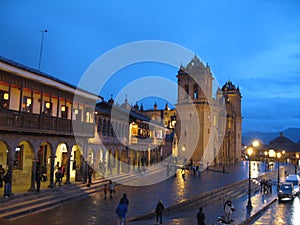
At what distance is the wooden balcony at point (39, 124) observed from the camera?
16811 millimetres

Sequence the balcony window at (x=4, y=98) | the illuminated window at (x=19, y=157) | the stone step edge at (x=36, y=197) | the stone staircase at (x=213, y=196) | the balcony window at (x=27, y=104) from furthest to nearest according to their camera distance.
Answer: the illuminated window at (x=19, y=157) < the balcony window at (x=27, y=104) < the stone staircase at (x=213, y=196) < the balcony window at (x=4, y=98) < the stone step edge at (x=36, y=197)

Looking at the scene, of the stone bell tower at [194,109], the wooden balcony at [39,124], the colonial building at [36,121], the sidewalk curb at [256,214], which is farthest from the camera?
the stone bell tower at [194,109]

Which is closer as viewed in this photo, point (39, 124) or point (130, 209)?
point (130, 209)

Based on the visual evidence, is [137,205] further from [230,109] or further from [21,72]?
[230,109]

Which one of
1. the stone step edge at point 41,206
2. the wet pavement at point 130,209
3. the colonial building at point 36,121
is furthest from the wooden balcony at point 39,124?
the wet pavement at point 130,209

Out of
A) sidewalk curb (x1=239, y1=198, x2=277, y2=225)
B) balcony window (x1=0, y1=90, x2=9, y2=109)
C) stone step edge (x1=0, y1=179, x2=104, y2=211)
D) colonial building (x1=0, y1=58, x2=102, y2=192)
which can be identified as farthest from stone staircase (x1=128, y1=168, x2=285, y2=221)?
balcony window (x1=0, y1=90, x2=9, y2=109)

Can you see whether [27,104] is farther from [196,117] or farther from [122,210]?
[196,117]

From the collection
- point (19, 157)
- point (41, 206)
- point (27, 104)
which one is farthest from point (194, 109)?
point (41, 206)

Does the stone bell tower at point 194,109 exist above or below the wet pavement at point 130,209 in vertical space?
above

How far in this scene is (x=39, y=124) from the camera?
Answer: 19062 millimetres

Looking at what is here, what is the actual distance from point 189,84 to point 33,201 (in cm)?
4259

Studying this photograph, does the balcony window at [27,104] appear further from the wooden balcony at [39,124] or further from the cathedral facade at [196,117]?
the cathedral facade at [196,117]

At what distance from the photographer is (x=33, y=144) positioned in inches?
755

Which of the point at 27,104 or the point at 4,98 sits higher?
the point at 4,98
